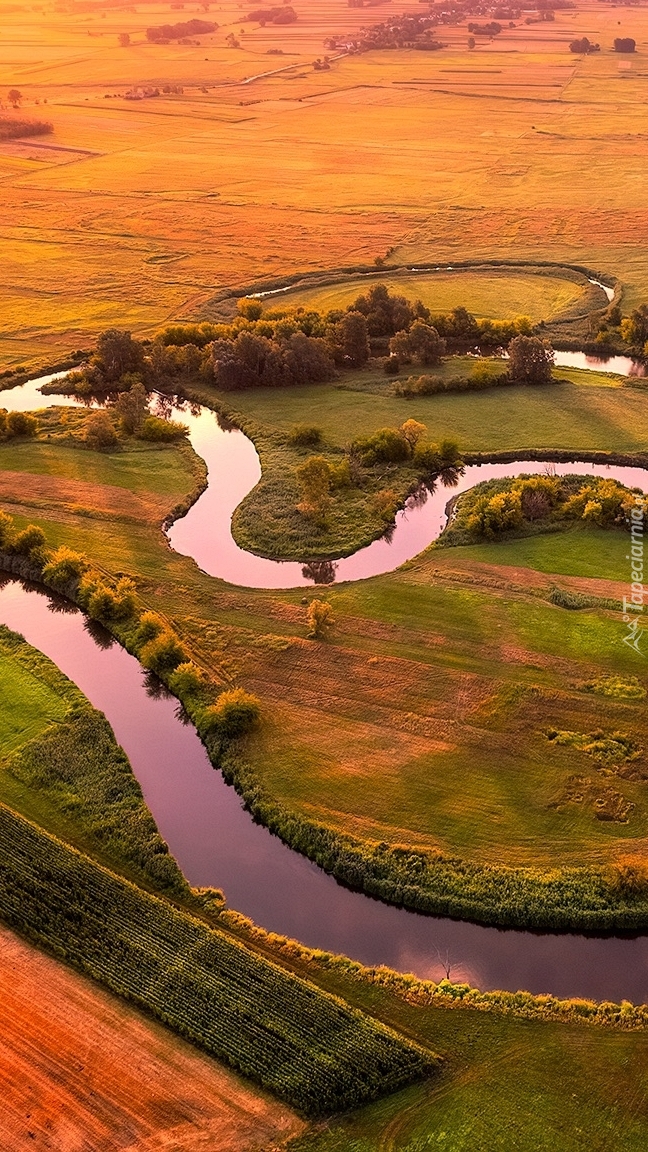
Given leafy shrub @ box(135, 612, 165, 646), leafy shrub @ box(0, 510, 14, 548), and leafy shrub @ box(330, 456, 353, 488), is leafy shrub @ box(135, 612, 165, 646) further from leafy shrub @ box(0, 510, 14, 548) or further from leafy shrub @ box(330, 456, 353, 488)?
leafy shrub @ box(330, 456, 353, 488)

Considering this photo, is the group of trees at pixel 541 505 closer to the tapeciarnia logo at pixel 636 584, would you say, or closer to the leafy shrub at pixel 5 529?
the tapeciarnia logo at pixel 636 584

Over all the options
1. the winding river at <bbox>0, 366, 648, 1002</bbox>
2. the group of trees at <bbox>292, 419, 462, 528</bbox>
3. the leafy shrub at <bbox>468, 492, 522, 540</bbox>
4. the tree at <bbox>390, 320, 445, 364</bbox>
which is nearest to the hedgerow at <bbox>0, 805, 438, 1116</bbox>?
the winding river at <bbox>0, 366, 648, 1002</bbox>

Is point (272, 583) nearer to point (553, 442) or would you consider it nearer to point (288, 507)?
point (288, 507)

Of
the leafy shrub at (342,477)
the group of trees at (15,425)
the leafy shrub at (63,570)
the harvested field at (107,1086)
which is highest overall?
the group of trees at (15,425)

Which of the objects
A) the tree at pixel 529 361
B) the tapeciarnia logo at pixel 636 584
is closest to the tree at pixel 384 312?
the tree at pixel 529 361

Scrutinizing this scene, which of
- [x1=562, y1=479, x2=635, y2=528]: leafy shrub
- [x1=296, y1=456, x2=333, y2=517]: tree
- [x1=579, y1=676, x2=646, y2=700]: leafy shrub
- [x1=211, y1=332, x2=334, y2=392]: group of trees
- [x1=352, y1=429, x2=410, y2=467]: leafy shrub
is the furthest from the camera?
[x1=211, y1=332, x2=334, y2=392]: group of trees

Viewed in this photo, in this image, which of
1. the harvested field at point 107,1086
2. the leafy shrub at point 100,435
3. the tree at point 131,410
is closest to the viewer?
the harvested field at point 107,1086
